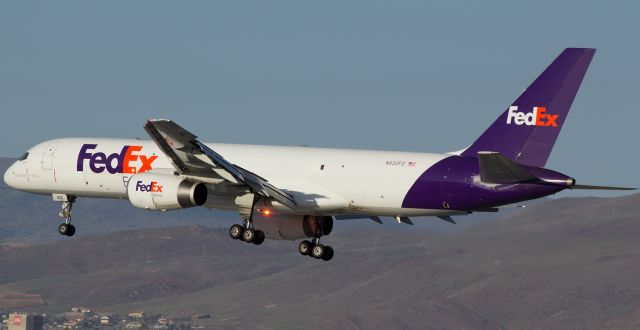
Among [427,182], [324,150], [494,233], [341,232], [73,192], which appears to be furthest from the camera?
[494,233]

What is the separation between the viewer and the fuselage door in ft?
233

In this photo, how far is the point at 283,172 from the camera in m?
65.6

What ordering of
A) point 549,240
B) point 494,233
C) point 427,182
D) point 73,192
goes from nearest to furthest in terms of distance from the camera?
point 427,182 → point 73,192 → point 494,233 → point 549,240

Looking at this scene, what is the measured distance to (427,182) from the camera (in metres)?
61.5

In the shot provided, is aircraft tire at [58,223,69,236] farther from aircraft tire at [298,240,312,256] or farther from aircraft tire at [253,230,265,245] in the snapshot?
aircraft tire at [298,240,312,256]

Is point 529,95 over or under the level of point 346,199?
over

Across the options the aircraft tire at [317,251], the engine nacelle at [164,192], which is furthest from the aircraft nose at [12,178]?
the aircraft tire at [317,251]

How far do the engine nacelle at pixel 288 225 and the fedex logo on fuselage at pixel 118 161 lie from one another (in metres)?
5.78

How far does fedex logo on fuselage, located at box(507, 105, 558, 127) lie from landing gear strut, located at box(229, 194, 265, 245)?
12112 mm

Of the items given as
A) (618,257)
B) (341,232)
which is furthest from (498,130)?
(618,257)

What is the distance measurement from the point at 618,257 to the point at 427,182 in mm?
140114

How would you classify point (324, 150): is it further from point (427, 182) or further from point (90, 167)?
point (90, 167)

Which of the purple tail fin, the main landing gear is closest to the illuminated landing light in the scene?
the main landing gear

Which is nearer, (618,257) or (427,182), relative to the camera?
(427,182)
